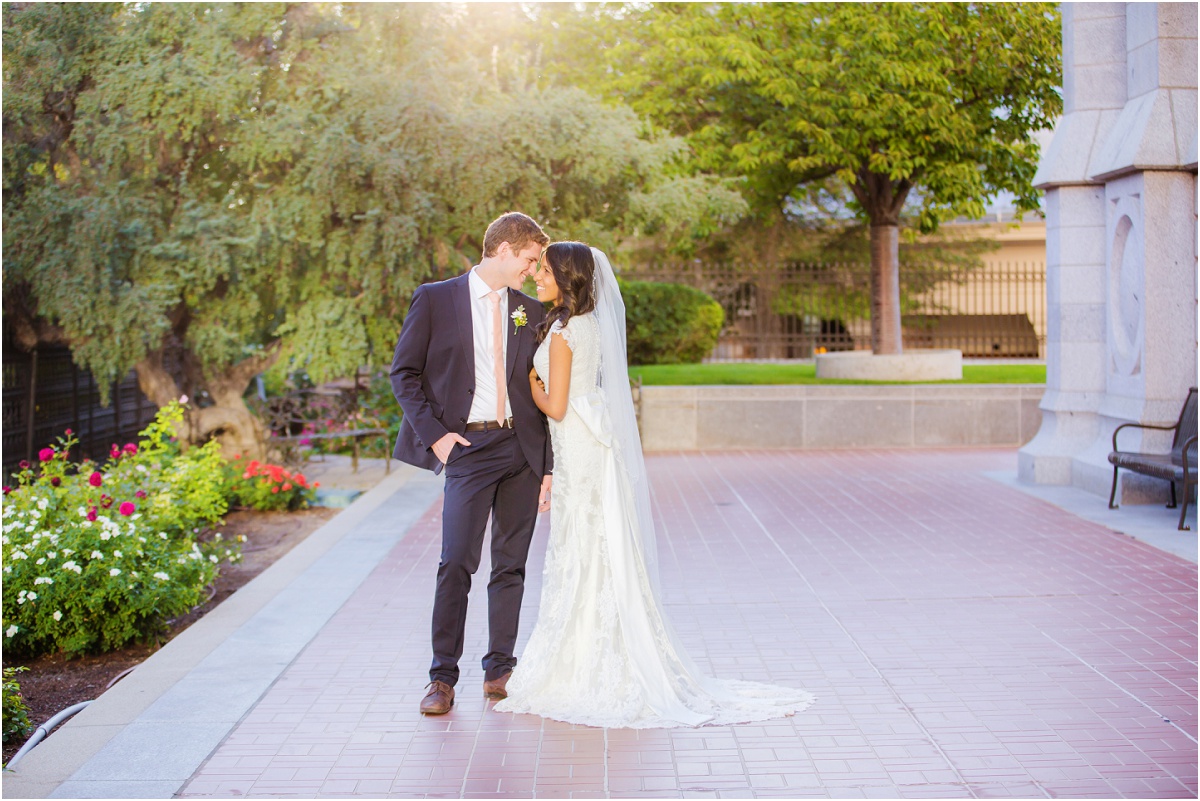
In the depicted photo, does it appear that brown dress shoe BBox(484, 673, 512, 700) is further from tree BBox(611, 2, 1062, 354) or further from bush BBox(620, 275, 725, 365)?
bush BBox(620, 275, 725, 365)

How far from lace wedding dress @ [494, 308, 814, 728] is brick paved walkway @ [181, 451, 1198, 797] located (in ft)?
0.48

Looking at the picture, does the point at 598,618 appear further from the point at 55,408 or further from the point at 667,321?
the point at 667,321

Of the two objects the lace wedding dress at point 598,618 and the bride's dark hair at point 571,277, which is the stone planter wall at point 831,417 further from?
the bride's dark hair at point 571,277

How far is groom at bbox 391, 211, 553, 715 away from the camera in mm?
5188

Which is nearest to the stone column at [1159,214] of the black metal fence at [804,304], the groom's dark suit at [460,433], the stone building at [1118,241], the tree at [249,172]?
the stone building at [1118,241]

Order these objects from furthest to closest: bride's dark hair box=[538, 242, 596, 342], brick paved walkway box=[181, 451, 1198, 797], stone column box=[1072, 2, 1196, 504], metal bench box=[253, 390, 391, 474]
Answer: metal bench box=[253, 390, 391, 474], stone column box=[1072, 2, 1196, 504], bride's dark hair box=[538, 242, 596, 342], brick paved walkway box=[181, 451, 1198, 797]

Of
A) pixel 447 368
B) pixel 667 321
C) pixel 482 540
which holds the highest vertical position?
pixel 667 321

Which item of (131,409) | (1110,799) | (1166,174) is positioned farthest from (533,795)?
(131,409)

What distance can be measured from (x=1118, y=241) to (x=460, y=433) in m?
8.23

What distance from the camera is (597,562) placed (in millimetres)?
5254

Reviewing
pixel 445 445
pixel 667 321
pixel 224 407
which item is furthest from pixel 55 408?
pixel 445 445

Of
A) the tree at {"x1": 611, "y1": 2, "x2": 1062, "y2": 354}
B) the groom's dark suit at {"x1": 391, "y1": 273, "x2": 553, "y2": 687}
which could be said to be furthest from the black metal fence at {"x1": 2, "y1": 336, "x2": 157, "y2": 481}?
the groom's dark suit at {"x1": 391, "y1": 273, "x2": 553, "y2": 687}

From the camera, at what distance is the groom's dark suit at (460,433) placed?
17.1 ft

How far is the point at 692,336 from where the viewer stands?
1938cm
